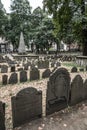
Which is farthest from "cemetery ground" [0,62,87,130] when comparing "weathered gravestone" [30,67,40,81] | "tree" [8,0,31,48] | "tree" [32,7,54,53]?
"tree" [8,0,31,48]

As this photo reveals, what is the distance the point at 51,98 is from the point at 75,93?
114 cm

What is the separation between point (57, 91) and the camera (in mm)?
5762

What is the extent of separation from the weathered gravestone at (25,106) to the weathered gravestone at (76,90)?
1.55 meters

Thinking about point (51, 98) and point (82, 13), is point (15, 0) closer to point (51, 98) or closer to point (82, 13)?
point (82, 13)

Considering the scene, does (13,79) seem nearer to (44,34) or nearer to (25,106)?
(25,106)

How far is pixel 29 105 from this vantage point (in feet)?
16.3

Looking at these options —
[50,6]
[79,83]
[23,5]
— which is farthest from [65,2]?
[23,5]

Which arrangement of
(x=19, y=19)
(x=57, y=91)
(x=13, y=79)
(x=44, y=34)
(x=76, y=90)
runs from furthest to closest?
(x=19, y=19) < (x=44, y=34) < (x=13, y=79) < (x=76, y=90) < (x=57, y=91)

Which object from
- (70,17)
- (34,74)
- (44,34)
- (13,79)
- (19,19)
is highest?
(19,19)

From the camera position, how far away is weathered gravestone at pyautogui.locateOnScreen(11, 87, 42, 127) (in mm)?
4676

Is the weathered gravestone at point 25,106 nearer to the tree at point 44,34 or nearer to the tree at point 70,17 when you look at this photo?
the tree at point 70,17

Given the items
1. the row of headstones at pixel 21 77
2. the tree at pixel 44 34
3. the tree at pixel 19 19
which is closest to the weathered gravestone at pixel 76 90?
the row of headstones at pixel 21 77

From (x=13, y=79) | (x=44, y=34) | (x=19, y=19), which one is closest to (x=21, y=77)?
(x=13, y=79)

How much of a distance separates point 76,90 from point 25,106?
2.22 meters
